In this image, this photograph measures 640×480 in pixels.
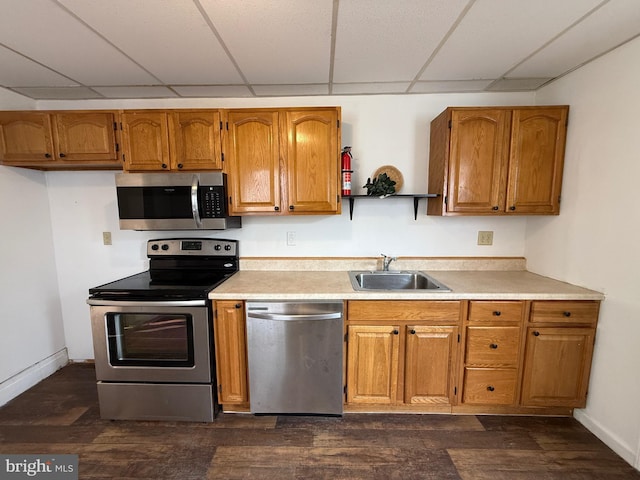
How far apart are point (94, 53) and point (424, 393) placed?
10.0 ft

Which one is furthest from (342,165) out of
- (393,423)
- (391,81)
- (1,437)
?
(1,437)

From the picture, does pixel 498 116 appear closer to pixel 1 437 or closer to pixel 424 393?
pixel 424 393

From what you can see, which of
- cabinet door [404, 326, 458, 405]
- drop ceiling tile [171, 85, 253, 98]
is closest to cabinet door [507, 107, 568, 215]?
cabinet door [404, 326, 458, 405]

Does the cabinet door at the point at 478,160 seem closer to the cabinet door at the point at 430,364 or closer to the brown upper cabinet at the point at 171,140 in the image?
the cabinet door at the point at 430,364

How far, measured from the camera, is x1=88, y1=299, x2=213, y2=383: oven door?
1781 millimetres

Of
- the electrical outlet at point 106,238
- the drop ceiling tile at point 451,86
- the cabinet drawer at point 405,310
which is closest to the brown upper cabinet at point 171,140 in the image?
the electrical outlet at point 106,238

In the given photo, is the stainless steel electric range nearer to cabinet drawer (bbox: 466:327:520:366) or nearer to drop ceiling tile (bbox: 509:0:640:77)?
cabinet drawer (bbox: 466:327:520:366)

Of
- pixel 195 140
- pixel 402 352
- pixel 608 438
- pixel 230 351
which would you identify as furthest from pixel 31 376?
pixel 608 438

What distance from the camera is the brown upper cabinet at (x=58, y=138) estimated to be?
6.55ft

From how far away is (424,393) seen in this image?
1877 mm

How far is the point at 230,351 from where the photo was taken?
1.87m

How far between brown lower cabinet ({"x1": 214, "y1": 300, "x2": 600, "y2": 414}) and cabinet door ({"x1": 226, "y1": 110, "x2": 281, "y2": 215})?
0.77 m

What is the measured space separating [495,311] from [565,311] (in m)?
0.43

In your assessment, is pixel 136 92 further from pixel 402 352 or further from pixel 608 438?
pixel 608 438
